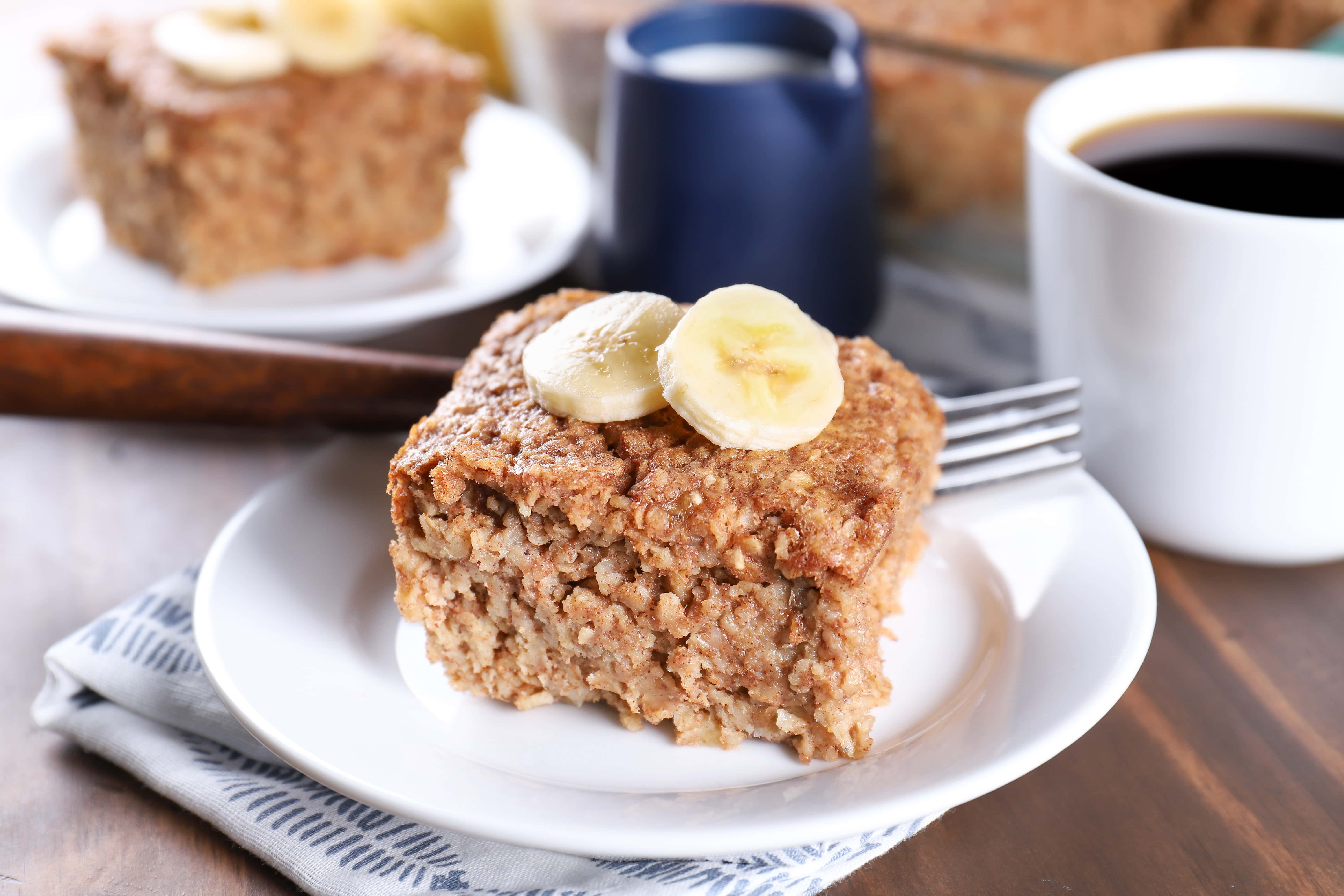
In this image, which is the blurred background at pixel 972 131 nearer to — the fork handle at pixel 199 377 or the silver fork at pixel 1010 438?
the silver fork at pixel 1010 438

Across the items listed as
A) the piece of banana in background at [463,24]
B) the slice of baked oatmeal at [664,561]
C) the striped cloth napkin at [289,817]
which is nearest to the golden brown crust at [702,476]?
the slice of baked oatmeal at [664,561]

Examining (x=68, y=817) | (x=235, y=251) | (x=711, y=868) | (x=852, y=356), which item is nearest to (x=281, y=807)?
(x=68, y=817)

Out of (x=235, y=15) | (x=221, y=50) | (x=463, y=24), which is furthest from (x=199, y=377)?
(x=463, y=24)

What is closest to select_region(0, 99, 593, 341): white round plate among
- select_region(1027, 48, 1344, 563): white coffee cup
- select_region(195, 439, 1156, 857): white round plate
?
select_region(195, 439, 1156, 857): white round plate

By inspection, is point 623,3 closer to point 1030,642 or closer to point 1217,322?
point 1217,322

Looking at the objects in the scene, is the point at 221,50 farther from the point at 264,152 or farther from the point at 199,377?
the point at 199,377

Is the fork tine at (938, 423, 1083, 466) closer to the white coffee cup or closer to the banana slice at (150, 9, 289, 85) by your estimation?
the white coffee cup

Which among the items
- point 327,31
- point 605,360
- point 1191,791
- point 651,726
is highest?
point 327,31
